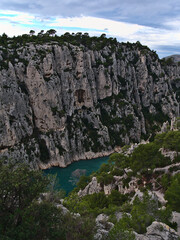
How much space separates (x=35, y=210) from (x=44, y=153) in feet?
179

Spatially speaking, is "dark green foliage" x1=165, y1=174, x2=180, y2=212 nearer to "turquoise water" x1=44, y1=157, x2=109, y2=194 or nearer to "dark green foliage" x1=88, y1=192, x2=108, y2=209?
"dark green foliage" x1=88, y1=192, x2=108, y2=209

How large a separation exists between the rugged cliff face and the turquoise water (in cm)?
231

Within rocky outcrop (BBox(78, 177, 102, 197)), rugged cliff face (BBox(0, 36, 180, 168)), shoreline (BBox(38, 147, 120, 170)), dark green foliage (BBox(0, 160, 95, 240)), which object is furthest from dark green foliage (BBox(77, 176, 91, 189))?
dark green foliage (BBox(0, 160, 95, 240))

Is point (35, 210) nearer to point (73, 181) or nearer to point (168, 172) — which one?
point (168, 172)

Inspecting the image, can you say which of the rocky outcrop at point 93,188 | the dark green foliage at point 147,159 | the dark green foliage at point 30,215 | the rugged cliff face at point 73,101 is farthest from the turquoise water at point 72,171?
the dark green foliage at point 30,215

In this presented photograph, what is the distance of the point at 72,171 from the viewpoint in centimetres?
6619

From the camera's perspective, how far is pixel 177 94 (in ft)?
417

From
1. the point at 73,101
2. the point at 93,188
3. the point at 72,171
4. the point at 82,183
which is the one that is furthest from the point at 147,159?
the point at 73,101


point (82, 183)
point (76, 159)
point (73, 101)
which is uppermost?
point (73, 101)

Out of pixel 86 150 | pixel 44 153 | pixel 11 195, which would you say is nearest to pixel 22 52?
pixel 44 153

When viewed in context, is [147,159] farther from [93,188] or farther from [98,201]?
[93,188]

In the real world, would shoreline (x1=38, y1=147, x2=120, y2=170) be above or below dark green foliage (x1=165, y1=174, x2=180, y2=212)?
below

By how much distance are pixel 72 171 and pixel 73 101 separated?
24.6m

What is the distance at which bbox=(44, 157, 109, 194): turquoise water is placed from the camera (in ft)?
189
